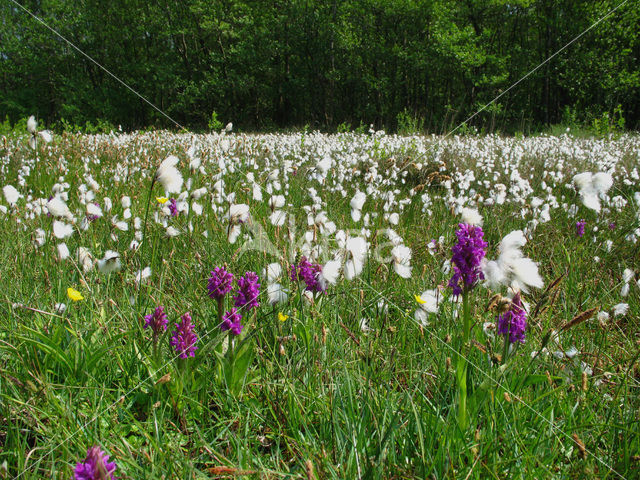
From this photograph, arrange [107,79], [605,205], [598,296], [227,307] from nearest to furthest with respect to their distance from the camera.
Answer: [227,307], [598,296], [605,205], [107,79]

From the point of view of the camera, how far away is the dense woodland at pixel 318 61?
84.3 feet

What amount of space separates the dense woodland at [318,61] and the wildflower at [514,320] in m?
25.7

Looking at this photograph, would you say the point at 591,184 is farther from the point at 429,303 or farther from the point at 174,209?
the point at 174,209

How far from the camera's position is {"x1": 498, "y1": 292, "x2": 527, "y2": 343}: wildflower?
1421 millimetres

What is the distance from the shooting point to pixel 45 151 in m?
7.69

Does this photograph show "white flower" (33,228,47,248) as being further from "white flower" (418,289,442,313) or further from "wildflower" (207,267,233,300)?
"white flower" (418,289,442,313)

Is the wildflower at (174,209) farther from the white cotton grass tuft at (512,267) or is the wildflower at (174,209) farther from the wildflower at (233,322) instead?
the white cotton grass tuft at (512,267)

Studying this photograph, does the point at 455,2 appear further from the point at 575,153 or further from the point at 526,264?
the point at 526,264

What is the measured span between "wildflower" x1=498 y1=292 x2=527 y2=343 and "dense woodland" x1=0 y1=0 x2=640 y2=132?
2572cm

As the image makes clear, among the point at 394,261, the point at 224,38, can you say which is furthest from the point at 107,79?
the point at 394,261

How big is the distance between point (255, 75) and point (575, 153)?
31.6 m

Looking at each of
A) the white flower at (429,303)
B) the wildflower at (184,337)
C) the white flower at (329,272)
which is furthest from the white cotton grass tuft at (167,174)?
the white flower at (429,303)

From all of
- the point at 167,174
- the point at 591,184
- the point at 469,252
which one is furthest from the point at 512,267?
the point at 167,174

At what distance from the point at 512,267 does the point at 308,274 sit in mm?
815
